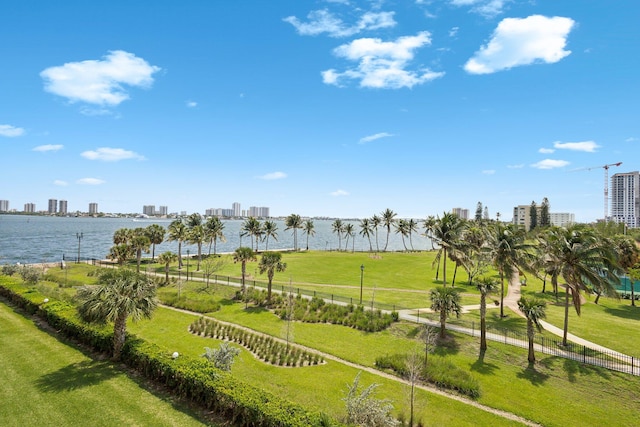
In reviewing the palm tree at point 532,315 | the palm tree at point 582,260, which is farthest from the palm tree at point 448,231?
the palm tree at point 532,315

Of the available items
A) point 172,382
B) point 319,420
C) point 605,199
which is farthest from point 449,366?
point 605,199

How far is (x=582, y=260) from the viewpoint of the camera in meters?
28.5

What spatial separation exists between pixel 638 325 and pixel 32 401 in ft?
168

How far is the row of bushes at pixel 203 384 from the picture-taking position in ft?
46.1

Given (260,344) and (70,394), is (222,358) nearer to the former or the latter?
(70,394)

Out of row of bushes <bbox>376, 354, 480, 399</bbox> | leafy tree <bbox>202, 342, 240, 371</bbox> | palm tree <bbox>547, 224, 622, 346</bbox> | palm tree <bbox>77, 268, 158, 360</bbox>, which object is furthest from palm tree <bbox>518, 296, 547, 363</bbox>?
palm tree <bbox>77, 268, 158, 360</bbox>

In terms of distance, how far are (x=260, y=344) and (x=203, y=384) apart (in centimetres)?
1266

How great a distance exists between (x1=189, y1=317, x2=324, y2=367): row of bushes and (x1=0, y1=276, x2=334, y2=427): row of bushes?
900cm

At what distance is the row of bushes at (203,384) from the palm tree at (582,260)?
26.7 meters

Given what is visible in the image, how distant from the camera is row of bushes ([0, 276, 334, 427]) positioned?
1406 centimetres

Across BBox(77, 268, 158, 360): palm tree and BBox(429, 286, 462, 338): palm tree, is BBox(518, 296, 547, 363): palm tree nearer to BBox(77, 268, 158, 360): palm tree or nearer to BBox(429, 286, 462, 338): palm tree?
BBox(429, 286, 462, 338): palm tree

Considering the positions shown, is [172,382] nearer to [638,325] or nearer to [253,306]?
[253,306]

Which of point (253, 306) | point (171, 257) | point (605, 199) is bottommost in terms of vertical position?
point (253, 306)

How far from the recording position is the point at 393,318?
1353 inches
